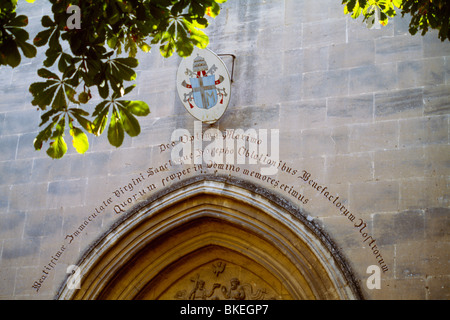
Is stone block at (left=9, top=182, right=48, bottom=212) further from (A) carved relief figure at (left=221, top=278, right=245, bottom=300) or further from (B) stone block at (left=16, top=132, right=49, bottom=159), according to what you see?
(A) carved relief figure at (left=221, top=278, right=245, bottom=300)

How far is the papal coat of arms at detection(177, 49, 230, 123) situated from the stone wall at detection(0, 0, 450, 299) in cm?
23

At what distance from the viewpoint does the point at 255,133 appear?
11.5 metres

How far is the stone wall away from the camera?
1035cm

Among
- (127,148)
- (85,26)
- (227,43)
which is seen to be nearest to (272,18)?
(227,43)

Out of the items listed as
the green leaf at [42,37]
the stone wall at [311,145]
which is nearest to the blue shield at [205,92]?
the stone wall at [311,145]

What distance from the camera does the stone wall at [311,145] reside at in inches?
408

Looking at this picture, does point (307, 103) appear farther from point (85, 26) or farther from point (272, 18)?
point (85, 26)

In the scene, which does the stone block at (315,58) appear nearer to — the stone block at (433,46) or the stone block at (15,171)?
the stone block at (433,46)

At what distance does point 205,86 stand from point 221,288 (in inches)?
105

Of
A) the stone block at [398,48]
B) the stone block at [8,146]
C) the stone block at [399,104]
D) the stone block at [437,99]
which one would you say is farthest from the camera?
the stone block at [8,146]

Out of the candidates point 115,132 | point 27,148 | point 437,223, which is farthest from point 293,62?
point 115,132

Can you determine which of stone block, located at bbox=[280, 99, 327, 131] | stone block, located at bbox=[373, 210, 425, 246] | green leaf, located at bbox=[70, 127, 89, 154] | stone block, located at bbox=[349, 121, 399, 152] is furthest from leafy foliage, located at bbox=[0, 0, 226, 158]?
stone block, located at bbox=[373, 210, 425, 246]

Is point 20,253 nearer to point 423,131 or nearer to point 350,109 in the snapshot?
point 350,109

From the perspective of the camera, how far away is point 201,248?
11680 mm
